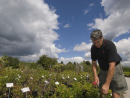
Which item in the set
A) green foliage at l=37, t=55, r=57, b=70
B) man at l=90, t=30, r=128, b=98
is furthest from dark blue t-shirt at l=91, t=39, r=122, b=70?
green foliage at l=37, t=55, r=57, b=70

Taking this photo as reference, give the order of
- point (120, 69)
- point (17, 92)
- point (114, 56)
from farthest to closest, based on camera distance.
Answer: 1. point (17, 92)
2. point (120, 69)
3. point (114, 56)

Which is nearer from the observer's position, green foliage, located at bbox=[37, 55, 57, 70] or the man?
the man

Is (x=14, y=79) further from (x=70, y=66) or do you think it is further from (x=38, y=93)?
Result: (x=70, y=66)

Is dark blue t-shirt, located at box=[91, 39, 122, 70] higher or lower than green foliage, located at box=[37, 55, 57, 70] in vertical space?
lower

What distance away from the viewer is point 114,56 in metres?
1.38

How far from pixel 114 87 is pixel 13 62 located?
13442mm

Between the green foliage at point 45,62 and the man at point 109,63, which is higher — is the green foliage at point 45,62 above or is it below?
above

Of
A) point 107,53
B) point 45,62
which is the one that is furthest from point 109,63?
point 45,62

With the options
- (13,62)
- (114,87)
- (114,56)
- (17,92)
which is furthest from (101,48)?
(13,62)

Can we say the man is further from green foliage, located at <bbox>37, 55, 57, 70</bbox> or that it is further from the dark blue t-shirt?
green foliage, located at <bbox>37, 55, 57, 70</bbox>

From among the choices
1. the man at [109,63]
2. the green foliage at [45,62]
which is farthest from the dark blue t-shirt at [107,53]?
the green foliage at [45,62]

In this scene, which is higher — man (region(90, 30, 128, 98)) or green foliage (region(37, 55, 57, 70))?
green foliage (region(37, 55, 57, 70))

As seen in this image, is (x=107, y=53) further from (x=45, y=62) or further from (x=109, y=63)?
(x=45, y=62)

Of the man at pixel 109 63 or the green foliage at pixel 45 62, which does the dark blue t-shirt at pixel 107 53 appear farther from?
the green foliage at pixel 45 62
